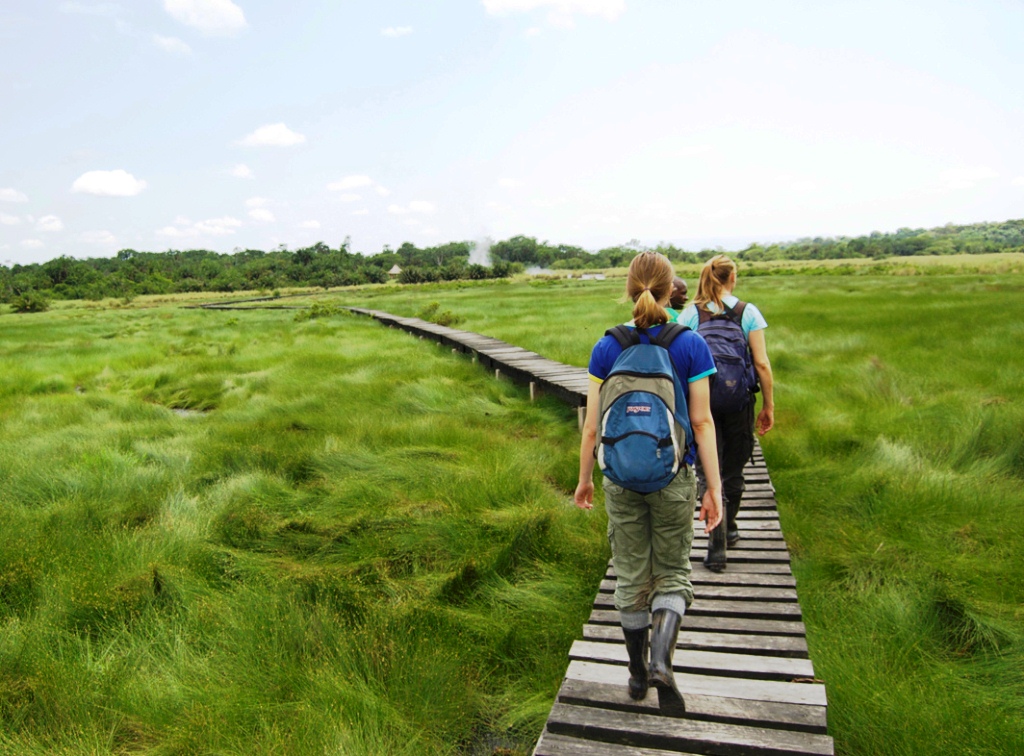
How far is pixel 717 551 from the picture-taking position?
357 centimetres

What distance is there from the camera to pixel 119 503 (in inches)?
214

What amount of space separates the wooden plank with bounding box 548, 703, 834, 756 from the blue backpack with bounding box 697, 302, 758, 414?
5.11ft

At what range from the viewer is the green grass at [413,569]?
9.48 feet

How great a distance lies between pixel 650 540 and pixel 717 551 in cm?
130

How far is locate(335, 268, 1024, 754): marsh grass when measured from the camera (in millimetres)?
2738

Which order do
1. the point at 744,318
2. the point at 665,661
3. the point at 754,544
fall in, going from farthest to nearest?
the point at 754,544, the point at 744,318, the point at 665,661

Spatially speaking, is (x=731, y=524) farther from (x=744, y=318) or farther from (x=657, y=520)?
(x=657, y=520)

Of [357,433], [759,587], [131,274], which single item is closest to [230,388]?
[357,433]

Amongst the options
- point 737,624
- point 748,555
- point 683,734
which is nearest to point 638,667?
point 683,734

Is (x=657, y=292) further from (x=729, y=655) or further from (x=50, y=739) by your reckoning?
(x=50, y=739)

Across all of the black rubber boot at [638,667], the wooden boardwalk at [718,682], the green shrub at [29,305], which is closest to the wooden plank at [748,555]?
the wooden boardwalk at [718,682]

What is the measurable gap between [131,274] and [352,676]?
8805 centimetres

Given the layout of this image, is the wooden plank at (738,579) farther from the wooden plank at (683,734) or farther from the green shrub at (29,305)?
the green shrub at (29,305)

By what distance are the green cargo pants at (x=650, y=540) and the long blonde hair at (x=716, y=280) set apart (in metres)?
1.39
